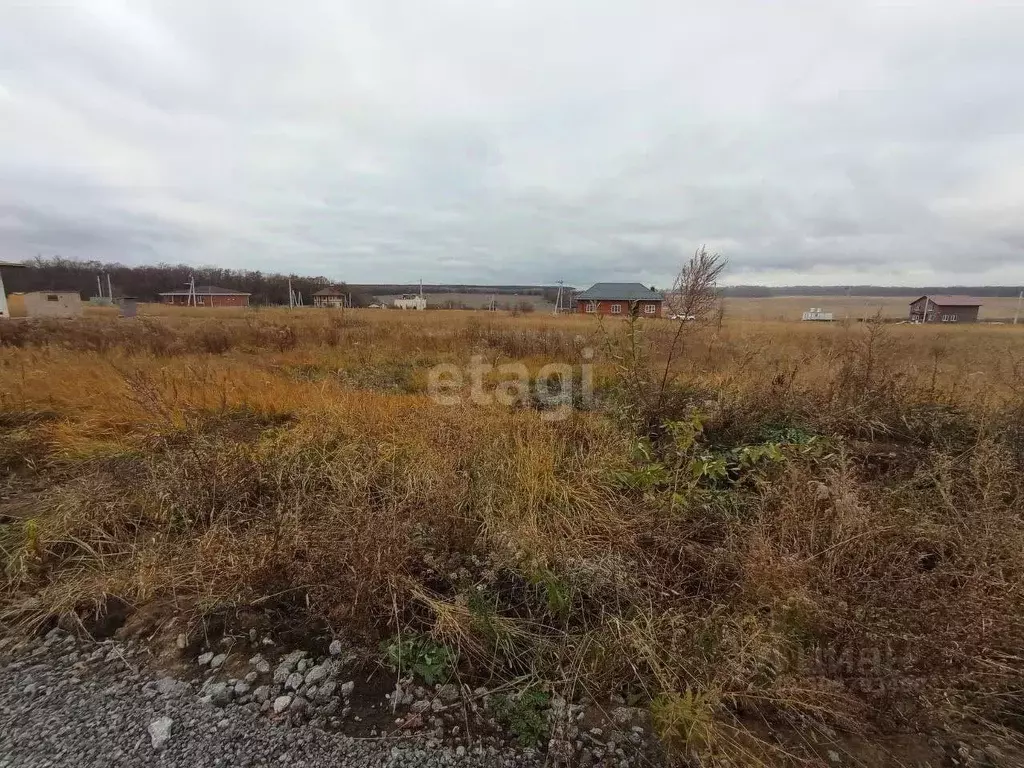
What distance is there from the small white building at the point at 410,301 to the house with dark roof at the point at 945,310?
53586mm

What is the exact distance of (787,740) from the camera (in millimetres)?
1795

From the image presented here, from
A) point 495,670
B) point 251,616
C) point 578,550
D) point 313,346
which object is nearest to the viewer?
point 495,670

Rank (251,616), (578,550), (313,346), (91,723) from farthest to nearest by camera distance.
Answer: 1. (313,346)
2. (578,550)
3. (251,616)
4. (91,723)

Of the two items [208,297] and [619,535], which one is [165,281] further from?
[619,535]

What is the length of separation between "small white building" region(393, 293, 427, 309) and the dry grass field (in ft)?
169

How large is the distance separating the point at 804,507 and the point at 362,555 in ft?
9.23

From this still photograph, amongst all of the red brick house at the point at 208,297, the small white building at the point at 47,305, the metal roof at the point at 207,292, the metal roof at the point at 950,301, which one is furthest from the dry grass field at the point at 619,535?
the metal roof at the point at 207,292

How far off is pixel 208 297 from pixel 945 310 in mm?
88514

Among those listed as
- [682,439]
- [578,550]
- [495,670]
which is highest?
[682,439]

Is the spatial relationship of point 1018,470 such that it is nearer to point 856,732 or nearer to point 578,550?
point 856,732

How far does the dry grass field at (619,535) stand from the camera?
6.46 feet

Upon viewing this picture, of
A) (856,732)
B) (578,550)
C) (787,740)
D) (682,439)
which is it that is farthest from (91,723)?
(682,439)

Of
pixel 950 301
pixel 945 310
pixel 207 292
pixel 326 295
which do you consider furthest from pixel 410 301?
pixel 950 301

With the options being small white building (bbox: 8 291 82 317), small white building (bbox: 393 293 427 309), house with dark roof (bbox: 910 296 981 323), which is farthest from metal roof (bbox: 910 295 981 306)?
small white building (bbox: 8 291 82 317)
